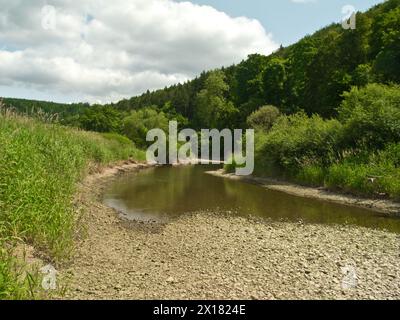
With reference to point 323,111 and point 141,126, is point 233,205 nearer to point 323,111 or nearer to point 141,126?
point 323,111

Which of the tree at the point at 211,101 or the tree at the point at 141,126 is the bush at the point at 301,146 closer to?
the tree at the point at 141,126

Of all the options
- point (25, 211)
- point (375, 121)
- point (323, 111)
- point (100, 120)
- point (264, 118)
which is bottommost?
point (25, 211)

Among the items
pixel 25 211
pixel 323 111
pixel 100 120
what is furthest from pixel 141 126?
pixel 25 211

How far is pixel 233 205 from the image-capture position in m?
18.6

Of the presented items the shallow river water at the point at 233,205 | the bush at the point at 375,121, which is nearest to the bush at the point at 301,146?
the bush at the point at 375,121

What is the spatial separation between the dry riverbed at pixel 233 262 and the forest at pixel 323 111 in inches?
286

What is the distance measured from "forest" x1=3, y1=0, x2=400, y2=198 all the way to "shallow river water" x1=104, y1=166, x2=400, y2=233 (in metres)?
3.21

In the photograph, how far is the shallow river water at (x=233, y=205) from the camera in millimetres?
15016

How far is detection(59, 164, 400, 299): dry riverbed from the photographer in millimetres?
7047

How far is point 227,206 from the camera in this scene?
722 inches

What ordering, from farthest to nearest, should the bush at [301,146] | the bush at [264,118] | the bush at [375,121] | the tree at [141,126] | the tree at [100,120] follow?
the tree at [100,120] < the tree at [141,126] < the bush at [264,118] < the bush at [301,146] < the bush at [375,121]

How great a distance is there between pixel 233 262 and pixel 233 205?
9884 mm
